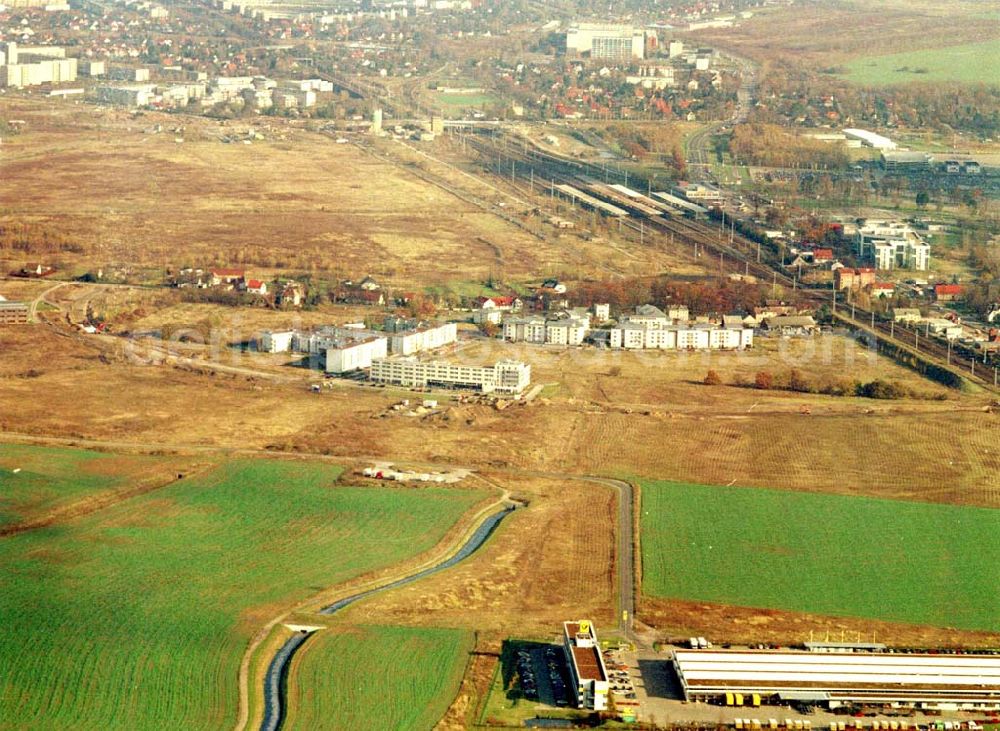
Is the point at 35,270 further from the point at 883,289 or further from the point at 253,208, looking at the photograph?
the point at 883,289

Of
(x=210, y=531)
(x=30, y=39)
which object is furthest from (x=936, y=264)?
(x=30, y=39)

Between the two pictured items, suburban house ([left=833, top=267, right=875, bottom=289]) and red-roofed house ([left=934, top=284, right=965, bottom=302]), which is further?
suburban house ([left=833, top=267, right=875, bottom=289])

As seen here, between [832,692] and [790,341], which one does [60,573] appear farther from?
[790,341]

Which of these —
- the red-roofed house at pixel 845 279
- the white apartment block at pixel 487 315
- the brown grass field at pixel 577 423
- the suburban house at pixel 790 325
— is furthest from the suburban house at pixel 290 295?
the red-roofed house at pixel 845 279

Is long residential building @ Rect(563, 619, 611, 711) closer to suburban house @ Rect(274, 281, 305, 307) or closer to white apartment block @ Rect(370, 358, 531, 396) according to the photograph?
white apartment block @ Rect(370, 358, 531, 396)

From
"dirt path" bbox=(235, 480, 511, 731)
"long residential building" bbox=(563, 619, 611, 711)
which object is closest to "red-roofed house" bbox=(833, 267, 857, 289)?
"dirt path" bbox=(235, 480, 511, 731)

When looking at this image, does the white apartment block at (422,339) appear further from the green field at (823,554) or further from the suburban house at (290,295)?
the green field at (823,554)

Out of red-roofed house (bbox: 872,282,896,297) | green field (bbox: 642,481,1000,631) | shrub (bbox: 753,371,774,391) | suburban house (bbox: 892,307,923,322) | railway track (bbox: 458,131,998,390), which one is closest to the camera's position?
green field (bbox: 642,481,1000,631)
